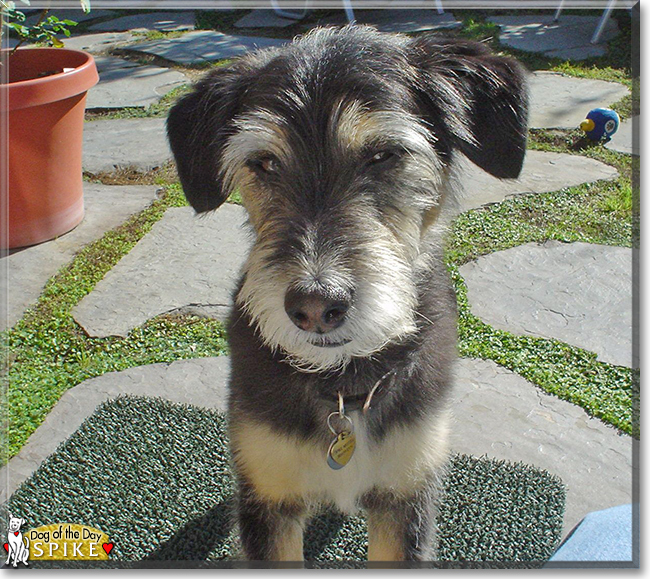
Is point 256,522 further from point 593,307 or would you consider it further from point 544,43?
point 544,43

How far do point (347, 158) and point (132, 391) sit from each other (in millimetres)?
1979

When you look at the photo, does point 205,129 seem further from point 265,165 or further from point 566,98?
point 566,98

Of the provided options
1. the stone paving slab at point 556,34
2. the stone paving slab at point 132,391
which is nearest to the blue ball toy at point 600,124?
the stone paving slab at point 556,34

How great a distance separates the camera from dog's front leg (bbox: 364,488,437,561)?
2.55m

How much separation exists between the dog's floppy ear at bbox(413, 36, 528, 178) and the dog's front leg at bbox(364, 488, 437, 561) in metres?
1.31

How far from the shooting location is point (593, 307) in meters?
3.98

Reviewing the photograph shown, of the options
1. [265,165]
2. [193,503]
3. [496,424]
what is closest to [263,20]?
[496,424]

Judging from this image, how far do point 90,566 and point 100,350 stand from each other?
1.43 meters

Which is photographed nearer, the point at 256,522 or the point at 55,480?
the point at 256,522

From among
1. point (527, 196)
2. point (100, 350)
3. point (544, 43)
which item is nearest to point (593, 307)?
point (527, 196)

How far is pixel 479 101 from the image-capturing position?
2.38m

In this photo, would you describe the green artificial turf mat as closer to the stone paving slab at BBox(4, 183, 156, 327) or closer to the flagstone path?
the flagstone path

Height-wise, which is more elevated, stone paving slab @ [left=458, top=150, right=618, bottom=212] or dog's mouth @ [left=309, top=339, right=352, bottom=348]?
dog's mouth @ [left=309, top=339, right=352, bottom=348]
